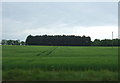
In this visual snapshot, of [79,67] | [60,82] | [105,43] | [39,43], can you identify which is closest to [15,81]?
[60,82]

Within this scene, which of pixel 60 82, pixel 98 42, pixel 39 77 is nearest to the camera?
pixel 60 82

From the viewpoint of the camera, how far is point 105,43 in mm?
94938

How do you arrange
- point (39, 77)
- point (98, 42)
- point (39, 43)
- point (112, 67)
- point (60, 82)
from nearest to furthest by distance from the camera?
point (60, 82), point (39, 77), point (112, 67), point (39, 43), point (98, 42)

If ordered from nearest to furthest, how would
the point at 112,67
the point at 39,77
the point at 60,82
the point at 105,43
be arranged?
1. the point at 60,82
2. the point at 39,77
3. the point at 112,67
4. the point at 105,43

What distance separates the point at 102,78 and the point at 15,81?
393 centimetres

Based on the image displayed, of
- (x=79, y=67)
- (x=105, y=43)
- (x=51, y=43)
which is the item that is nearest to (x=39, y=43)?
(x=51, y=43)

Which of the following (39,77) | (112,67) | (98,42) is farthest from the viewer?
(98,42)

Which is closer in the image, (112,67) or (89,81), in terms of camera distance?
(89,81)

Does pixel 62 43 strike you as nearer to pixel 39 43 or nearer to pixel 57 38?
pixel 57 38

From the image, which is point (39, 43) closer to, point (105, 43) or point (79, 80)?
point (105, 43)

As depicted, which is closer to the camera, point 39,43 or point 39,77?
point 39,77

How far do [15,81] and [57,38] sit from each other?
75928 mm

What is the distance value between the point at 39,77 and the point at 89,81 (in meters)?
2.33

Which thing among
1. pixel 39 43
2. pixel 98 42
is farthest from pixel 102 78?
pixel 98 42
